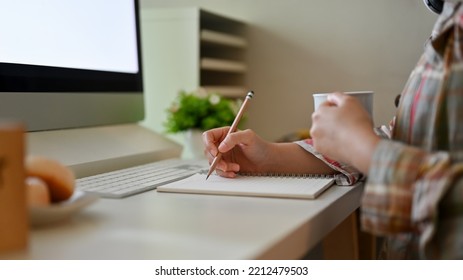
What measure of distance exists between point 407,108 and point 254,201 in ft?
0.70

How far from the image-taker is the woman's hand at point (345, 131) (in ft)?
1.93

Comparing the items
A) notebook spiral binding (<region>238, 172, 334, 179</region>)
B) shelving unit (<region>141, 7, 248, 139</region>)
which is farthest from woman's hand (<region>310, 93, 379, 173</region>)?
shelving unit (<region>141, 7, 248, 139</region>)

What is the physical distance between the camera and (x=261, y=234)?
19.3 inches

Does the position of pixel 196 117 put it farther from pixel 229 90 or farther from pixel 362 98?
pixel 362 98

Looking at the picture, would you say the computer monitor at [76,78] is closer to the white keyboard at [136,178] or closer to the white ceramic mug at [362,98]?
the white keyboard at [136,178]

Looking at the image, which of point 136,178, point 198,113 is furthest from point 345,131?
point 198,113

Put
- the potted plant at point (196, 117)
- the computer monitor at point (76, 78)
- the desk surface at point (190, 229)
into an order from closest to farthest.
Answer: the desk surface at point (190, 229), the computer monitor at point (76, 78), the potted plant at point (196, 117)

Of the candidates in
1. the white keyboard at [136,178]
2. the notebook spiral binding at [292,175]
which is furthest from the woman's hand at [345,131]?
the white keyboard at [136,178]

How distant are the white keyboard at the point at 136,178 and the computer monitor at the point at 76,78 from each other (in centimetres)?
5

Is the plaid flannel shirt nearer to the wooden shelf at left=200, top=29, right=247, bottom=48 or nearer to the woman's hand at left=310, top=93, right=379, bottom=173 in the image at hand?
the woman's hand at left=310, top=93, right=379, bottom=173

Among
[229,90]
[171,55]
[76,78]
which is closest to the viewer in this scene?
[76,78]

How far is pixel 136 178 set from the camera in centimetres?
83

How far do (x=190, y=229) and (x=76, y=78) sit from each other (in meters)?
0.57

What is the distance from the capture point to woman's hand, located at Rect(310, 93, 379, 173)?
587mm
